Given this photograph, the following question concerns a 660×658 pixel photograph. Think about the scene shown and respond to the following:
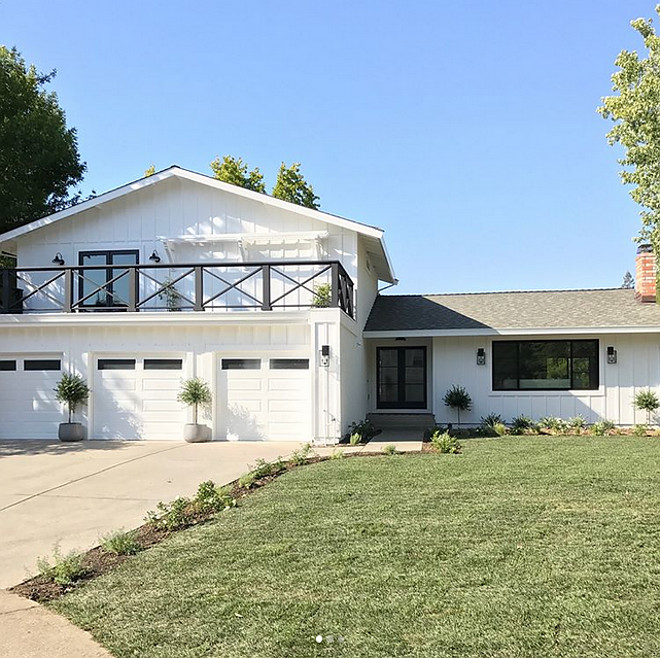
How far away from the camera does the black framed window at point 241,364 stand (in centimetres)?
1349

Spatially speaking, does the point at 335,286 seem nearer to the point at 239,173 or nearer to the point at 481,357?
the point at 481,357

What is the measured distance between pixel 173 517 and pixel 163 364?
802cm

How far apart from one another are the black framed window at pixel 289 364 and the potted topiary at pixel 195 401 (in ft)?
5.03

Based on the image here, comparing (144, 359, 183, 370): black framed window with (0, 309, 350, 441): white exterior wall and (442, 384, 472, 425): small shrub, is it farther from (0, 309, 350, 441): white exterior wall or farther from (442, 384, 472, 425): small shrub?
(442, 384, 472, 425): small shrub

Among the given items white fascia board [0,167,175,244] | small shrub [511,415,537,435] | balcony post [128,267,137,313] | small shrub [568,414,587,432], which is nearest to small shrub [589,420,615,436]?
small shrub [568,414,587,432]

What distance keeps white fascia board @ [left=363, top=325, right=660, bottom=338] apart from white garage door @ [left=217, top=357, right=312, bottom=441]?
3.50 metres

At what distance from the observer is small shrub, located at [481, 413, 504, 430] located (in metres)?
15.4

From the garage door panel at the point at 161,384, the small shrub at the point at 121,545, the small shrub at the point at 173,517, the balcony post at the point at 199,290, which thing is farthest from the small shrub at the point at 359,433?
the small shrub at the point at 121,545

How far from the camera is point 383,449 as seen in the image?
11.5 metres

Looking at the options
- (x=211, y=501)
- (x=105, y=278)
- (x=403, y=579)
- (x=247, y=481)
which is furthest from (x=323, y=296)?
(x=403, y=579)

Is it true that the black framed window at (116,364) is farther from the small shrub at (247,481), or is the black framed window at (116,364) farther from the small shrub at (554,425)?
the small shrub at (554,425)

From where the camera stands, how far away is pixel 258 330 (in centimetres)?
1337

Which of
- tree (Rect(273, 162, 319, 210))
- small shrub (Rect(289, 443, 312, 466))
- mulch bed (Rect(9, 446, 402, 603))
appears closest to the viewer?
mulch bed (Rect(9, 446, 402, 603))

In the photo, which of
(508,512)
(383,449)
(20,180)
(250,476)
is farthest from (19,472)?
(20,180)
